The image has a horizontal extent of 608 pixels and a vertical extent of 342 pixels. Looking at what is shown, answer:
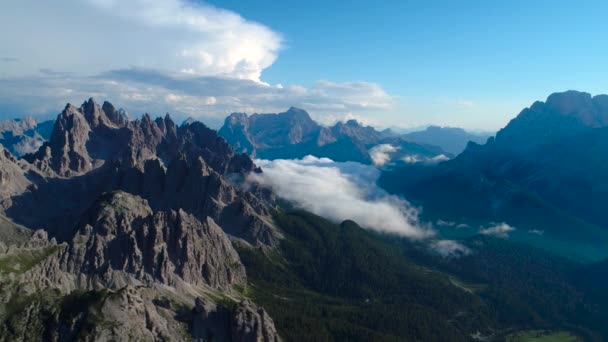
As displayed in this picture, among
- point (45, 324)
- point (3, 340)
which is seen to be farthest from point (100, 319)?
point (3, 340)

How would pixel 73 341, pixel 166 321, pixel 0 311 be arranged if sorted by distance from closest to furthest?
1. pixel 73 341
2. pixel 0 311
3. pixel 166 321

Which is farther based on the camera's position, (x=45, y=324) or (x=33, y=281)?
(x=33, y=281)

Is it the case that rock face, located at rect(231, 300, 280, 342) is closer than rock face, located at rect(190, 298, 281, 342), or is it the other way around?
rock face, located at rect(190, 298, 281, 342)

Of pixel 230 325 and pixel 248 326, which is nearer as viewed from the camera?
pixel 248 326

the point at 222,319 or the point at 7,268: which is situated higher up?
the point at 7,268

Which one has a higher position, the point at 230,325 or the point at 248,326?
the point at 248,326

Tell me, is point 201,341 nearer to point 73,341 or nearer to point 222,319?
point 222,319

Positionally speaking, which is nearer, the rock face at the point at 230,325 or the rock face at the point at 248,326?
the rock face at the point at 230,325

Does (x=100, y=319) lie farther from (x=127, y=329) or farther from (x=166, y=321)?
(x=166, y=321)

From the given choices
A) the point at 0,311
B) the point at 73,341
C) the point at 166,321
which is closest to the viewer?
the point at 73,341
